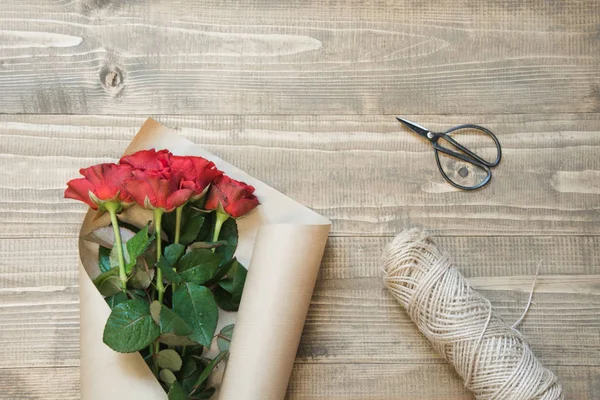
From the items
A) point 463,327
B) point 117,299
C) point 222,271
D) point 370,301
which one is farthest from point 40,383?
point 463,327

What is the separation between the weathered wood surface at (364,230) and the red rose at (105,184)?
0.19 m

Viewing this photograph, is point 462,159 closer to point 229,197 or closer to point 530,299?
point 530,299

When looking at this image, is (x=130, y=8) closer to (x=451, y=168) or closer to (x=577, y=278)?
(x=451, y=168)

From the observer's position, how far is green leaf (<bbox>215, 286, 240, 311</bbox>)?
799 millimetres

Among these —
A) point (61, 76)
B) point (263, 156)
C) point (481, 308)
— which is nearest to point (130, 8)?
point (61, 76)

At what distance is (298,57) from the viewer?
925mm

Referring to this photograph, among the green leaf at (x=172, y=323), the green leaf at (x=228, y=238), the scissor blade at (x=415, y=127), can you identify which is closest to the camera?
the green leaf at (x=172, y=323)

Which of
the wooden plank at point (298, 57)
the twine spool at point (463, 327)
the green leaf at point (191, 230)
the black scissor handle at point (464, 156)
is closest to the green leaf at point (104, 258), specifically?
the green leaf at point (191, 230)

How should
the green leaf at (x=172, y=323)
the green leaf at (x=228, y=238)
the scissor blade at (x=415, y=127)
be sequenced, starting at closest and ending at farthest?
the green leaf at (x=172, y=323) < the green leaf at (x=228, y=238) < the scissor blade at (x=415, y=127)

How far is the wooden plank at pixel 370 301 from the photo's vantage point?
873 millimetres

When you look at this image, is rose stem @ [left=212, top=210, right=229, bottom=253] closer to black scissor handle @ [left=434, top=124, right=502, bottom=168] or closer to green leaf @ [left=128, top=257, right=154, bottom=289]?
green leaf @ [left=128, top=257, right=154, bottom=289]

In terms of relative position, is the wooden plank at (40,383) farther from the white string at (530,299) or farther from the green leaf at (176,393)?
the white string at (530,299)

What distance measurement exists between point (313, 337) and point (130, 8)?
0.56m

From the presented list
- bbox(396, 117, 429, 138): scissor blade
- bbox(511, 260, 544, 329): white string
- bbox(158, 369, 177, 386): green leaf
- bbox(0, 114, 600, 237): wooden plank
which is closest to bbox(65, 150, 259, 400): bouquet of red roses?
bbox(158, 369, 177, 386): green leaf
